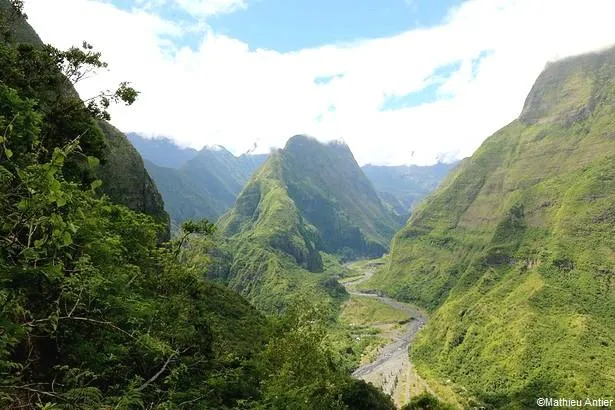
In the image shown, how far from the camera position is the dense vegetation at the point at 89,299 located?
9.16 meters

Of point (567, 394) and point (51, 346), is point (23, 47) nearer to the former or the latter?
point (51, 346)

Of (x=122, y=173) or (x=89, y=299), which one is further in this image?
(x=122, y=173)

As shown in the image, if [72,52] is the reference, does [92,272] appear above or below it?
below

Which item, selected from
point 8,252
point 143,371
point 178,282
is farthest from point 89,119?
point 8,252

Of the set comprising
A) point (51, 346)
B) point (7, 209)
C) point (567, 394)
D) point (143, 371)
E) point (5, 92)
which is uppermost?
point (5, 92)

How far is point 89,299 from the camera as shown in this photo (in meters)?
13.3

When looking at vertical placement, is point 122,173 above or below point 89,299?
above

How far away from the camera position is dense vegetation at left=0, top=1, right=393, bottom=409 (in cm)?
916

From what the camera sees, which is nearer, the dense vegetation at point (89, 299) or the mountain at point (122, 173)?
the dense vegetation at point (89, 299)

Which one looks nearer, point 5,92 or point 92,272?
point 92,272

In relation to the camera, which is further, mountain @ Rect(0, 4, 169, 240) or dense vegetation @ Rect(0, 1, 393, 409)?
mountain @ Rect(0, 4, 169, 240)

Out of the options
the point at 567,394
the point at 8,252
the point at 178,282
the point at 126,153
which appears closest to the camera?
the point at 8,252

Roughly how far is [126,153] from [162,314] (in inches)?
1862

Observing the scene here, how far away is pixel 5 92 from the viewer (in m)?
16.7
